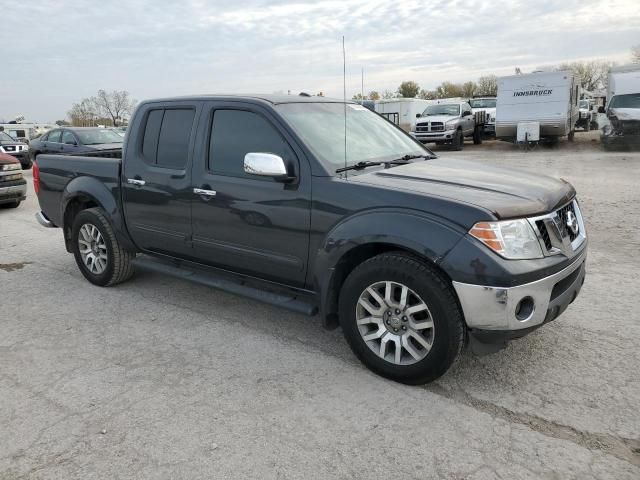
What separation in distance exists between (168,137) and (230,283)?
4.55 ft

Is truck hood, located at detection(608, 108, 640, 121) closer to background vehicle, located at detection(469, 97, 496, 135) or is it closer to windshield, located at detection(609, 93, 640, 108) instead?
windshield, located at detection(609, 93, 640, 108)

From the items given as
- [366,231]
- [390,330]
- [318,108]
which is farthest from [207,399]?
[318,108]

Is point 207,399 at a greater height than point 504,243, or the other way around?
point 504,243

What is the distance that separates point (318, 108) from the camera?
4211mm

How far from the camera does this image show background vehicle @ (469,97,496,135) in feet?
80.2

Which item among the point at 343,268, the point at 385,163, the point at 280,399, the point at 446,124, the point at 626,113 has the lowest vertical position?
the point at 280,399

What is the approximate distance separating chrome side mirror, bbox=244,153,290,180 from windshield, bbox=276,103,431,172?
29 centimetres

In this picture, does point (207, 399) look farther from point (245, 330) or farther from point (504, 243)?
point (504, 243)

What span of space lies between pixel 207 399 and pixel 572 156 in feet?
56.7

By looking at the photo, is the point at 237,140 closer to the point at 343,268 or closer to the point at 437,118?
the point at 343,268

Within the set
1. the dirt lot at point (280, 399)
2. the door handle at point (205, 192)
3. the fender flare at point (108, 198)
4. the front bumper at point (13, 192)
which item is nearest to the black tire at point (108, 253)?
the fender flare at point (108, 198)

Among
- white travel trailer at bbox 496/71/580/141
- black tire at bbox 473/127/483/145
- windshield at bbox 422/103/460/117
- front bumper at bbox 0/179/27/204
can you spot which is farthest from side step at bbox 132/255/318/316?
black tire at bbox 473/127/483/145

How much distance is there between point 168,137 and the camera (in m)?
4.48

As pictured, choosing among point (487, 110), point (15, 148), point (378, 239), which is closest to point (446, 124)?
point (487, 110)
